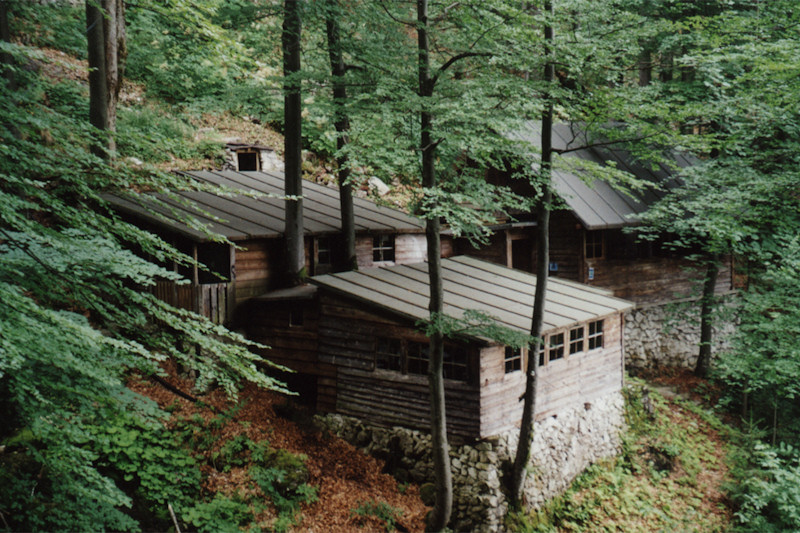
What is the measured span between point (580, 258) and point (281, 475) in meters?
13.1

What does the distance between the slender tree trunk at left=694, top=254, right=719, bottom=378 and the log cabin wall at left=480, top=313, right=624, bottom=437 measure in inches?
176

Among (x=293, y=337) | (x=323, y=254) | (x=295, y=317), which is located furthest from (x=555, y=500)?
(x=323, y=254)

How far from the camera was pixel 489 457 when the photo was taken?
474 inches

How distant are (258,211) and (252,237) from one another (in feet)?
7.15

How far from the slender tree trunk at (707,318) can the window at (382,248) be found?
34.5 ft

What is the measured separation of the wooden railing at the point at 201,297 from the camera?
1343 cm

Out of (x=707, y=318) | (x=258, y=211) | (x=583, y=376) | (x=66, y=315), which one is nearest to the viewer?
(x=66, y=315)

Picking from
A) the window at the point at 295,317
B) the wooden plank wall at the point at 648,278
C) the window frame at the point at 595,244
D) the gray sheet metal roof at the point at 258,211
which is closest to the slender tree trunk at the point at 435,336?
the gray sheet metal roof at the point at 258,211

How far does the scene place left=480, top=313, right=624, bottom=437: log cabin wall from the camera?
12.3 m

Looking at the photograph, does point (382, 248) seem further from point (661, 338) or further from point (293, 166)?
Result: point (661, 338)

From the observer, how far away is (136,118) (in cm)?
1845

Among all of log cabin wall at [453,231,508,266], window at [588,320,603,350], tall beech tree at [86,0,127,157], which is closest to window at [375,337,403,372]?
window at [588,320,603,350]

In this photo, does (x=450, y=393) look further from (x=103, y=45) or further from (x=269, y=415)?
(x=103, y=45)

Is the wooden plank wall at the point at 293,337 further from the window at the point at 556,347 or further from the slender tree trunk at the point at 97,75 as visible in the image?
the slender tree trunk at the point at 97,75
